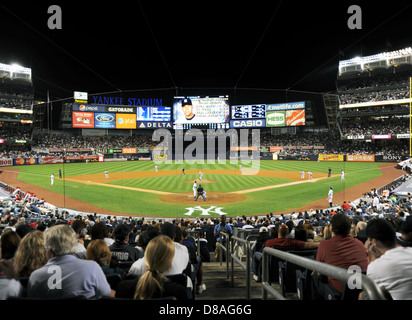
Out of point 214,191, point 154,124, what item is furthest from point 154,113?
point 214,191

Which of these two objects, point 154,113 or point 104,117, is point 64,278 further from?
point 104,117

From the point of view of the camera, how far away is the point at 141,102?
8575cm

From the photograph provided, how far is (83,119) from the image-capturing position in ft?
237

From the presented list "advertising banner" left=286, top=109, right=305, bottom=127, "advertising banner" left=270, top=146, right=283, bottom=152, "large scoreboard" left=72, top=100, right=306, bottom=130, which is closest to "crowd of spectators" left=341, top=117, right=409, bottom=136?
"advertising banner" left=286, top=109, right=305, bottom=127

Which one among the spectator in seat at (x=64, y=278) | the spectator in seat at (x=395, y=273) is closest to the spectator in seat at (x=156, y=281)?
the spectator in seat at (x=64, y=278)

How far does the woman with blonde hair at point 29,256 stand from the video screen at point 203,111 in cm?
6997

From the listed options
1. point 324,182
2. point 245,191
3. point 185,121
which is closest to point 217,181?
point 245,191

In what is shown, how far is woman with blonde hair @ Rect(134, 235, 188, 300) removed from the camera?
2.50 metres

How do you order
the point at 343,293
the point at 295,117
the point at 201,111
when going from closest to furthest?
the point at 343,293
the point at 295,117
the point at 201,111

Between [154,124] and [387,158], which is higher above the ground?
[154,124]

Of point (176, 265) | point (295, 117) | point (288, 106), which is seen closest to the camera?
point (176, 265)

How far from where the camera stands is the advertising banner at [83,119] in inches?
2800

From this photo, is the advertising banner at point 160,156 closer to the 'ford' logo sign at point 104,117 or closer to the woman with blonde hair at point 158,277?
the 'ford' logo sign at point 104,117

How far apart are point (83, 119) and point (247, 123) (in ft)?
145
